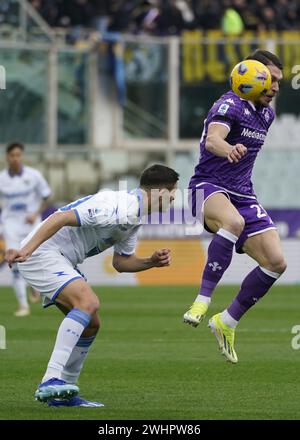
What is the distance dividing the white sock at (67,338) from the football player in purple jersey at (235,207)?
1.41 metres

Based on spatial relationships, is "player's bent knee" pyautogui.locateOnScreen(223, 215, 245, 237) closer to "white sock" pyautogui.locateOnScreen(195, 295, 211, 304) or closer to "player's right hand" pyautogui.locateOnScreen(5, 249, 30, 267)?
"white sock" pyautogui.locateOnScreen(195, 295, 211, 304)

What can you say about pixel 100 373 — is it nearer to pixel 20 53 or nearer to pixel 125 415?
pixel 125 415

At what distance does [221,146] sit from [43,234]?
1.89 m

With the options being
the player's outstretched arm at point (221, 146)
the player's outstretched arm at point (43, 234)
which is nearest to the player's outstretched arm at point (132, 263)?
the player's outstretched arm at point (43, 234)

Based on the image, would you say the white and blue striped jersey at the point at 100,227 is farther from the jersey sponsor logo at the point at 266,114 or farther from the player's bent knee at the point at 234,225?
the jersey sponsor logo at the point at 266,114

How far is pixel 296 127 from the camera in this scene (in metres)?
27.0

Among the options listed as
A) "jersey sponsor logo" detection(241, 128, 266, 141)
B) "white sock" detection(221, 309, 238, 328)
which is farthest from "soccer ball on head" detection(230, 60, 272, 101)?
"white sock" detection(221, 309, 238, 328)

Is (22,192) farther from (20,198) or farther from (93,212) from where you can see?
(93,212)

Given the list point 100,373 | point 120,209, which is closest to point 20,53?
point 100,373

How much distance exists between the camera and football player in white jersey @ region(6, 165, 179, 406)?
9.19m

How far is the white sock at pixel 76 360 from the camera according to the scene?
32.2ft

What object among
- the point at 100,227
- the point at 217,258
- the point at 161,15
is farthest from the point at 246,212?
the point at 161,15

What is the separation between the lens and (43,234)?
359 inches

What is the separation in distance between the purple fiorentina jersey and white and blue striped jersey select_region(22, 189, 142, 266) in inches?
50.0
